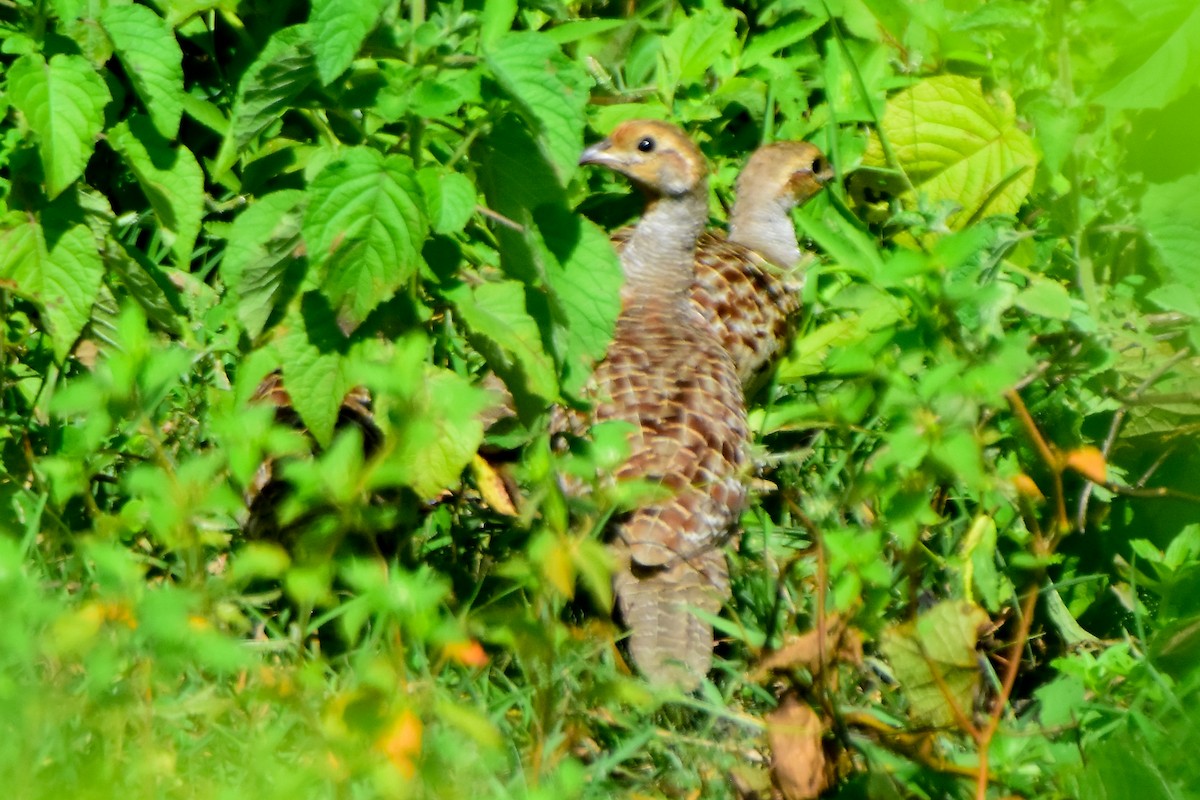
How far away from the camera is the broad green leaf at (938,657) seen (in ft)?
9.00

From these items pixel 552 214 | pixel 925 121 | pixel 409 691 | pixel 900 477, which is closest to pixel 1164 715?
pixel 900 477

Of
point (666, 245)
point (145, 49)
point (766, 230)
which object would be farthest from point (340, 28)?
point (766, 230)

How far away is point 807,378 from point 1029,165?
93 cm

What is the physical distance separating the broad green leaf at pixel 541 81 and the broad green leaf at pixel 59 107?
1022mm

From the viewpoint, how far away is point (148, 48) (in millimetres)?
3793

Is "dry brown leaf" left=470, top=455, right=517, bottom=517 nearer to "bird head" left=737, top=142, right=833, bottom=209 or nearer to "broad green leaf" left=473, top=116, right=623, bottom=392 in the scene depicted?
"broad green leaf" left=473, top=116, right=623, bottom=392

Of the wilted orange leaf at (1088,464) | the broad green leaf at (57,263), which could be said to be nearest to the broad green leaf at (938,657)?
the wilted orange leaf at (1088,464)

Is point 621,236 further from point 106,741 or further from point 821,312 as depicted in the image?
point 106,741

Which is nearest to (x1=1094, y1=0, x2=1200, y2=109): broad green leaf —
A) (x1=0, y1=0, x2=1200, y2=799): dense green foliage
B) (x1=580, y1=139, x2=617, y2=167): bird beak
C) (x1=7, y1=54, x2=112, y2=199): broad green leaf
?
(x1=0, y1=0, x2=1200, y2=799): dense green foliage

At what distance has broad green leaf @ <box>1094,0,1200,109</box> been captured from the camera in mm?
3559

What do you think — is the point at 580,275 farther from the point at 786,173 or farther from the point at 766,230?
the point at 766,230

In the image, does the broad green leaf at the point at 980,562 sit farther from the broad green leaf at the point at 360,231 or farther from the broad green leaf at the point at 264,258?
the broad green leaf at the point at 264,258

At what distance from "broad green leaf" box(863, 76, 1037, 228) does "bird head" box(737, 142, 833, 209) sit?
795 mm

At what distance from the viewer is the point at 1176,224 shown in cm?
362
